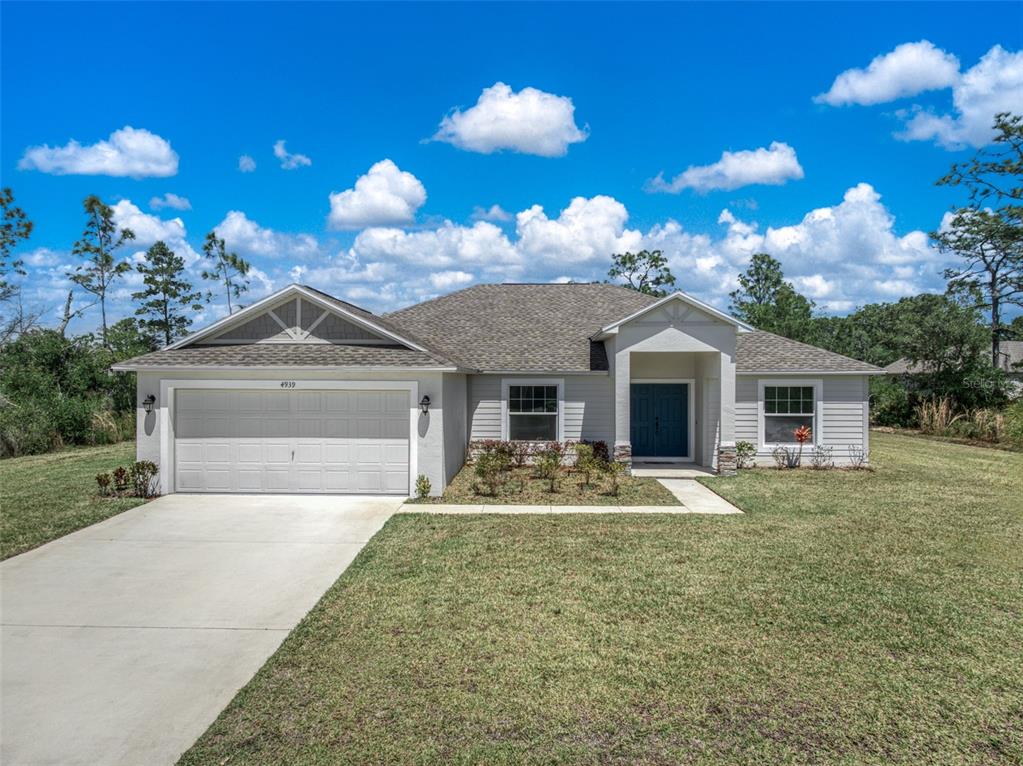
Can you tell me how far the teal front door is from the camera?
17.2m

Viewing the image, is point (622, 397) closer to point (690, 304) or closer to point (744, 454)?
point (690, 304)

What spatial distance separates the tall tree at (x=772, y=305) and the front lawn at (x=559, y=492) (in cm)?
3076

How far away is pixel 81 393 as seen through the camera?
23594mm

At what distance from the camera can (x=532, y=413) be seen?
16375 millimetres

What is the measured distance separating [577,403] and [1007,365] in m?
39.2

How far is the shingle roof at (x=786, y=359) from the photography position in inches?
630

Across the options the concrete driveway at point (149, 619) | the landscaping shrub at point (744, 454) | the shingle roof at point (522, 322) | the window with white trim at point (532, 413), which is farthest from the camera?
the shingle roof at point (522, 322)

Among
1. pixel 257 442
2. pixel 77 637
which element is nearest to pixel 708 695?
pixel 77 637

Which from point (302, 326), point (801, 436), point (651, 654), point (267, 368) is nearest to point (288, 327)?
point (302, 326)

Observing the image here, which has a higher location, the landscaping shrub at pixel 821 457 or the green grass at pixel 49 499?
the landscaping shrub at pixel 821 457

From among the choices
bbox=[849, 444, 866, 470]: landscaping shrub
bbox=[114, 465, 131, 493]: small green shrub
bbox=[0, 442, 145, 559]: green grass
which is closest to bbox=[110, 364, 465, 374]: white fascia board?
bbox=[114, 465, 131, 493]: small green shrub

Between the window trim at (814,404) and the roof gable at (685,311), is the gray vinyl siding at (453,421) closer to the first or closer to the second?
the roof gable at (685,311)

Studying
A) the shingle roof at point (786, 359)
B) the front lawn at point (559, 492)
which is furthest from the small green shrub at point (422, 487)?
the shingle roof at point (786, 359)

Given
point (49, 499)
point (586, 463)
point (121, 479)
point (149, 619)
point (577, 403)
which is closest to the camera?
point (149, 619)
